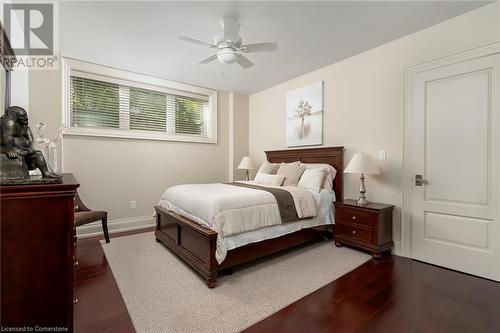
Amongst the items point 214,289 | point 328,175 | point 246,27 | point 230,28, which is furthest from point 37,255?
point 328,175

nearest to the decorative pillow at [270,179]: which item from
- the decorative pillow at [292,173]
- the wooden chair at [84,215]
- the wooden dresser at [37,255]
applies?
the decorative pillow at [292,173]

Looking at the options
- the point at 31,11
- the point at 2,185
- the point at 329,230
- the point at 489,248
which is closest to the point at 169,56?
the point at 31,11

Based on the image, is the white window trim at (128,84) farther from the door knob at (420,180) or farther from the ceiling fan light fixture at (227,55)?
the door knob at (420,180)

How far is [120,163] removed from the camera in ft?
12.9

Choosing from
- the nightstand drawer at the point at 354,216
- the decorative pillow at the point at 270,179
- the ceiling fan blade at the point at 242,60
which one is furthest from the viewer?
the decorative pillow at the point at 270,179

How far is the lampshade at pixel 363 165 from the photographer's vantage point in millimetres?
2910

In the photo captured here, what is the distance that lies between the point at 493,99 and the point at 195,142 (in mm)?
4290

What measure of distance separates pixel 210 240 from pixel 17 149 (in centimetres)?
149

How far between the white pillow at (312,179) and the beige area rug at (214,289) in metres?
0.84

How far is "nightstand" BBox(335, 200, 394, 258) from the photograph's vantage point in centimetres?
282

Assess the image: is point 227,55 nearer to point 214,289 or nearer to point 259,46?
point 259,46

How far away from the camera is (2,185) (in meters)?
1.09

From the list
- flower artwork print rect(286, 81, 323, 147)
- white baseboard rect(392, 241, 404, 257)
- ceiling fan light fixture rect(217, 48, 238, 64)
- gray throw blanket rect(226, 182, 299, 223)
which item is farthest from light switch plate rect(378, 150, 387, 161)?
ceiling fan light fixture rect(217, 48, 238, 64)

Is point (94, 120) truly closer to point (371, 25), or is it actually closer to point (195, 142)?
point (195, 142)
